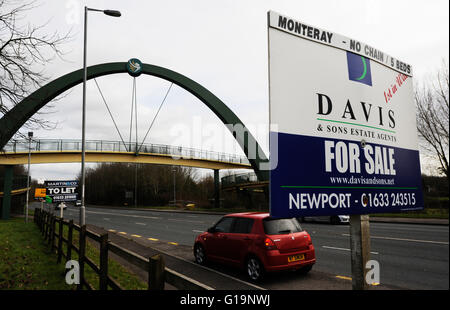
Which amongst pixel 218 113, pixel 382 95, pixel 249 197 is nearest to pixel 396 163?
pixel 382 95

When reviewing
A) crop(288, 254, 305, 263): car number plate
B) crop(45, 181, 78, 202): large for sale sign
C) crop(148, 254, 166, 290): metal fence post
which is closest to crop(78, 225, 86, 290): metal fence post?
crop(148, 254, 166, 290): metal fence post

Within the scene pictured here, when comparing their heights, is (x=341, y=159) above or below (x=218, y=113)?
below

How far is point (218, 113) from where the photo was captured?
1410 inches

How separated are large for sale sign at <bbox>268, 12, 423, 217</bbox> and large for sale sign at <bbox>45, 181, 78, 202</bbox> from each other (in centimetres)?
1569

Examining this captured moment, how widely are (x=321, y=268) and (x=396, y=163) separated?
740 cm

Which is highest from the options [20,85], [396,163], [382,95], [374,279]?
[20,85]

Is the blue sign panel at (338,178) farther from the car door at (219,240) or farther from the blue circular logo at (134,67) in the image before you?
the blue circular logo at (134,67)

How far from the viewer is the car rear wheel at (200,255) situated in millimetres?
9477

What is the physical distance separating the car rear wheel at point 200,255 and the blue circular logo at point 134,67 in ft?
90.9

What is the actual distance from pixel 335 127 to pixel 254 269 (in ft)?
21.2

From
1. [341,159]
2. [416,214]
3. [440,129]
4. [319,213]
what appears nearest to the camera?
[319,213]

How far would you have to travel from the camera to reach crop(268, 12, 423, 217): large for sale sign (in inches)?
65.1

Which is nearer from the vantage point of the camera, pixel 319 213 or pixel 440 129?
pixel 319 213

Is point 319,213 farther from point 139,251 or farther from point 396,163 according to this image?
point 139,251
